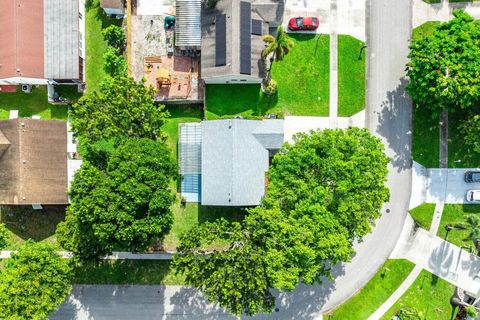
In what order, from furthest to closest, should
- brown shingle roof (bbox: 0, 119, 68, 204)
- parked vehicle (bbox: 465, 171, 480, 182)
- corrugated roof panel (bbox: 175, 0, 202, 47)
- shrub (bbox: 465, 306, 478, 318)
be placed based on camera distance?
parked vehicle (bbox: 465, 171, 480, 182) → corrugated roof panel (bbox: 175, 0, 202, 47) → shrub (bbox: 465, 306, 478, 318) → brown shingle roof (bbox: 0, 119, 68, 204)

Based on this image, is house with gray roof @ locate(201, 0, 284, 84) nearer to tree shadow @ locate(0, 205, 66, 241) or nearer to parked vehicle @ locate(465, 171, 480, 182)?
tree shadow @ locate(0, 205, 66, 241)

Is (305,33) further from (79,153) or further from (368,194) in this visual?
(79,153)

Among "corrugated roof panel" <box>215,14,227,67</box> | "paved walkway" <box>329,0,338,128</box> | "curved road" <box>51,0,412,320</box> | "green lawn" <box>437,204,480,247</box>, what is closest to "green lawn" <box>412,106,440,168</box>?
"curved road" <box>51,0,412,320</box>

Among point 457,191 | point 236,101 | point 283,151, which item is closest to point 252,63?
point 236,101

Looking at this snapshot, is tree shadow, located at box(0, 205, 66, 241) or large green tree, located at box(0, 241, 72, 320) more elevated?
tree shadow, located at box(0, 205, 66, 241)

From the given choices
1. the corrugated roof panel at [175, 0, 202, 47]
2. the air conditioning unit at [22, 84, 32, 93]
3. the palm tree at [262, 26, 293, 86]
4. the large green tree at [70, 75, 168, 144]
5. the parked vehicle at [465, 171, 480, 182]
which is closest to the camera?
the large green tree at [70, 75, 168, 144]

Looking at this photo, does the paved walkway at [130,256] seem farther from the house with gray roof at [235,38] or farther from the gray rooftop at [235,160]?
the house with gray roof at [235,38]
